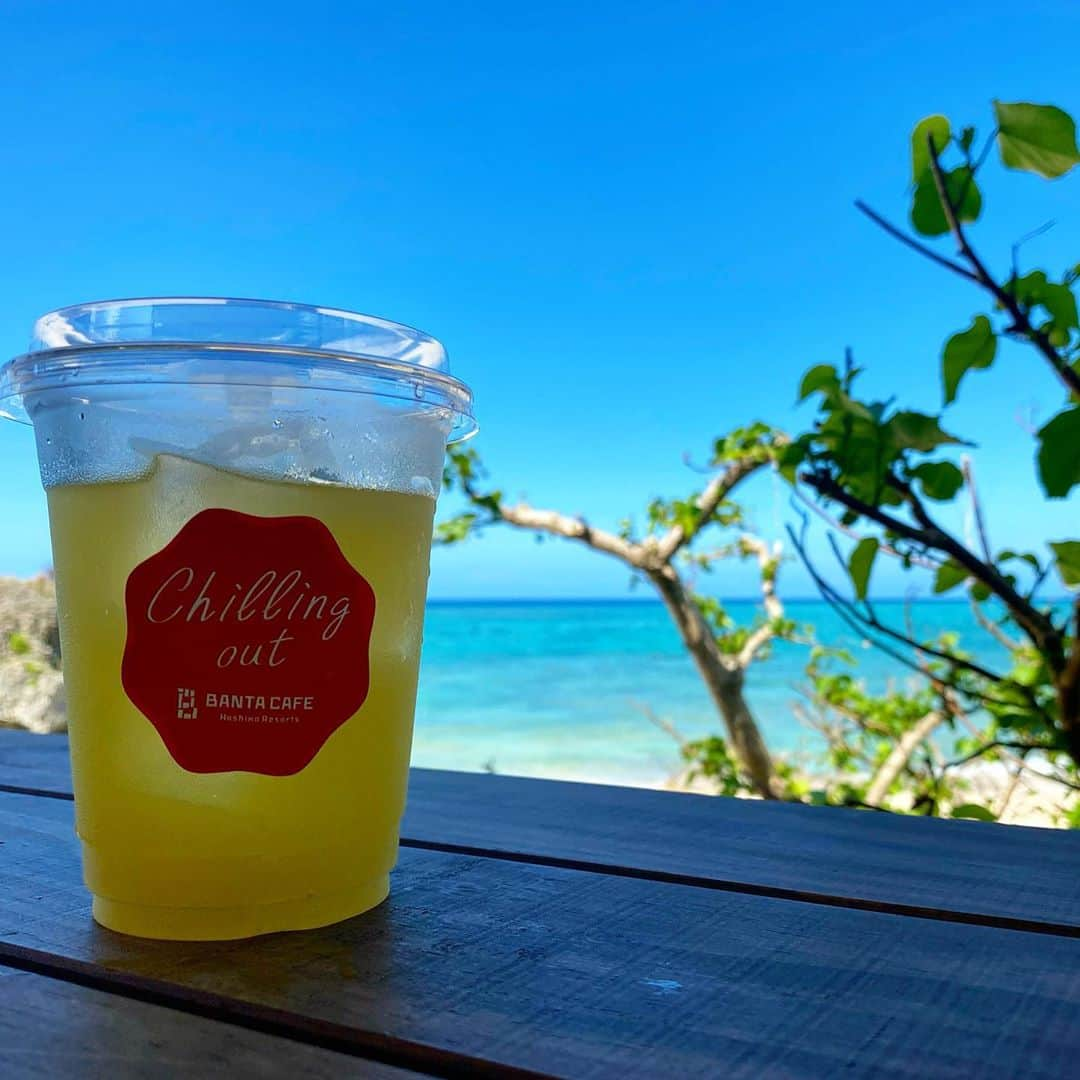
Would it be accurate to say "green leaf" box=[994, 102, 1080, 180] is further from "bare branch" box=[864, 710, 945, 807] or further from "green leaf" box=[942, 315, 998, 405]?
"bare branch" box=[864, 710, 945, 807]

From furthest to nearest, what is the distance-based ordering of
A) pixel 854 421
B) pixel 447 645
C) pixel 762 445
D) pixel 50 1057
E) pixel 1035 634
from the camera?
pixel 447 645 < pixel 762 445 < pixel 1035 634 < pixel 854 421 < pixel 50 1057

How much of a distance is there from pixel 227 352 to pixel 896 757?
8.20ft

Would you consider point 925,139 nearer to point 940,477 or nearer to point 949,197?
point 949,197

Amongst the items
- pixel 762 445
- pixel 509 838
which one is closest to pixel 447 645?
pixel 762 445

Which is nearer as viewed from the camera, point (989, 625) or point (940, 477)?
point (940, 477)

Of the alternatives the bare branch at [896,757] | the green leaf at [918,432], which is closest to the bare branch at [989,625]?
the green leaf at [918,432]

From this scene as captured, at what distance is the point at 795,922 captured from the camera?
0.57 m

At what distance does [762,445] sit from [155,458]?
6.97ft

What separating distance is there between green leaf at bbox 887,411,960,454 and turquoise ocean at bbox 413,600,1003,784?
1307mm

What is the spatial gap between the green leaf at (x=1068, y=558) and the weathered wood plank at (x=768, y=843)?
11.9 inches

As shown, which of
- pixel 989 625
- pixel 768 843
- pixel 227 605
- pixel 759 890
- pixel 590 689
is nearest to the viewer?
Result: pixel 227 605

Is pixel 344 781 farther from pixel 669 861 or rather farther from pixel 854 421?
pixel 854 421

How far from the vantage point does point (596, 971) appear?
0.49 metres

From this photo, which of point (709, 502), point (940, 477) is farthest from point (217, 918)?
point (709, 502)
